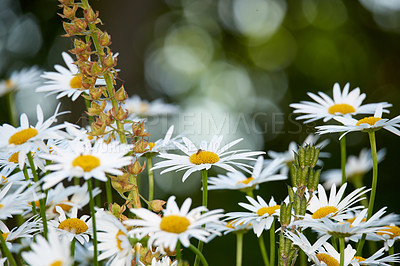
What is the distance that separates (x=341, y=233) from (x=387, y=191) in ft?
7.52

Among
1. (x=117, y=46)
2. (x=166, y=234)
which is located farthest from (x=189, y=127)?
(x=117, y=46)

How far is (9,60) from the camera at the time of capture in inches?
126

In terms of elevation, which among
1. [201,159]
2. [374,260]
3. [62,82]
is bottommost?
[374,260]

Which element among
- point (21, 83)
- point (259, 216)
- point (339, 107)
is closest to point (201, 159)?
point (259, 216)

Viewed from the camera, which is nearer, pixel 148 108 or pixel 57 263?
pixel 57 263

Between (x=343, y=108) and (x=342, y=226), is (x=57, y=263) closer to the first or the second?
(x=342, y=226)

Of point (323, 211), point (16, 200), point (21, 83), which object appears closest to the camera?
point (16, 200)

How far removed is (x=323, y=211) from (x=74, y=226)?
30 cm

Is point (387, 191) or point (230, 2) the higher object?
point (230, 2)

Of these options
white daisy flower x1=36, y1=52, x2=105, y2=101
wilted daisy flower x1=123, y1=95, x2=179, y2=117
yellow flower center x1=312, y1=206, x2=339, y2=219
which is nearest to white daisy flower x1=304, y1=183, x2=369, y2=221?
yellow flower center x1=312, y1=206, x2=339, y2=219

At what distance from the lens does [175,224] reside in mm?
390

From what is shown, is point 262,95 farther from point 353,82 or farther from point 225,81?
point 353,82

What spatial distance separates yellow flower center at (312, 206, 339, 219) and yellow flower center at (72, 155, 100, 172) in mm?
258

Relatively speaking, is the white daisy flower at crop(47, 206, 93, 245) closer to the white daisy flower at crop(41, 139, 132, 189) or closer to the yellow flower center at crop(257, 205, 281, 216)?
the white daisy flower at crop(41, 139, 132, 189)
